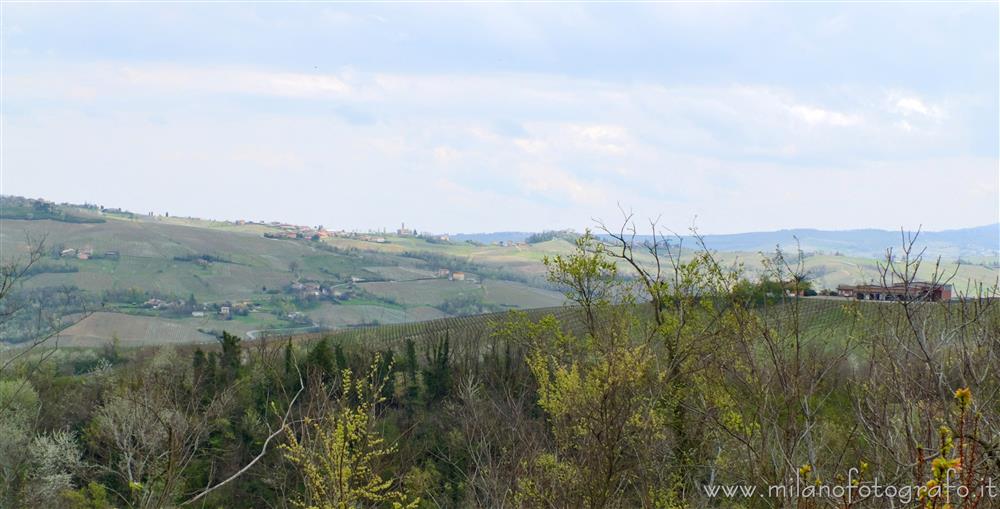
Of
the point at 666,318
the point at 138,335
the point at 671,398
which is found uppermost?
the point at 666,318

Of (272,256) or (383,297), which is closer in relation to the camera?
(383,297)

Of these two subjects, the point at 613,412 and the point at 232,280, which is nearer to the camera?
the point at 613,412

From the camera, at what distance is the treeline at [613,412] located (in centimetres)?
809

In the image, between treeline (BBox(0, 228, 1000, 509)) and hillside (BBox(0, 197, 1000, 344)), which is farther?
hillside (BBox(0, 197, 1000, 344))

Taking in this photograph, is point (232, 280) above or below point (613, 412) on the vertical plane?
below

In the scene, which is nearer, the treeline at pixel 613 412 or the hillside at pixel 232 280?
the treeline at pixel 613 412

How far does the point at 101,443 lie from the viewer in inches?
1626

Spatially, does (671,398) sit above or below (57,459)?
above

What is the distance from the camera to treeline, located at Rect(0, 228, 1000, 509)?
809cm

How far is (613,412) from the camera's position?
10406mm

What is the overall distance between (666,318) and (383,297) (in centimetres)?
13247

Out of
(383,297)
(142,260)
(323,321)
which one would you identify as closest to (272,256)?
(142,260)

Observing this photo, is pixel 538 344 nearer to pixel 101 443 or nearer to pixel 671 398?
pixel 671 398

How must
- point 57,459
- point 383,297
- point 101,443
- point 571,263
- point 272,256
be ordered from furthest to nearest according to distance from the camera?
1. point 272,256
2. point 383,297
3. point 101,443
4. point 57,459
5. point 571,263
